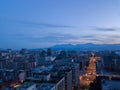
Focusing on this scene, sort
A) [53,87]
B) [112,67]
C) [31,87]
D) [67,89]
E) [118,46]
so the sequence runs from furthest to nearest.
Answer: [118,46] → [112,67] → [67,89] → [53,87] → [31,87]

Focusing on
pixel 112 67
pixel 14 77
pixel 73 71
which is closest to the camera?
pixel 73 71

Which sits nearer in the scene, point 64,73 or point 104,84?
point 104,84

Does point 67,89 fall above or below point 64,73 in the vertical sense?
below

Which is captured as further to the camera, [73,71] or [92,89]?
[73,71]

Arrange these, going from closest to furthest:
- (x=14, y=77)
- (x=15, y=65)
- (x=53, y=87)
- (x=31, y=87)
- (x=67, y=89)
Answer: (x=31, y=87) < (x=53, y=87) < (x=67, y=89) < (x=14, y=77) < (x=15, y=65)

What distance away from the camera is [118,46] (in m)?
63.1

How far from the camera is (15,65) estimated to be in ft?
74.0

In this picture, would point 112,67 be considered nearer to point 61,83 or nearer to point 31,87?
point 61,83

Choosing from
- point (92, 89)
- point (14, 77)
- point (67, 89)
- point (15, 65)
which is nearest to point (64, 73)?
point (67, 89)

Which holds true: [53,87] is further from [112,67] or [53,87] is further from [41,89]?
[112,67]

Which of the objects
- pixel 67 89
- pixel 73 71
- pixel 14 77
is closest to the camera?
pixel 67 89

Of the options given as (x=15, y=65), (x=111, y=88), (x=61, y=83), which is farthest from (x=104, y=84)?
(x=15, y=65)

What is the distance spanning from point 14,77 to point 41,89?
769cm

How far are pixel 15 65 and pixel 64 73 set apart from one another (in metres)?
11.3
